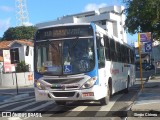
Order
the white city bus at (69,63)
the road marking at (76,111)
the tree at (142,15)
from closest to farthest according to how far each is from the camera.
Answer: the road marking at (76,111) → the white city bus at (69,63) → the tree at (142,15)

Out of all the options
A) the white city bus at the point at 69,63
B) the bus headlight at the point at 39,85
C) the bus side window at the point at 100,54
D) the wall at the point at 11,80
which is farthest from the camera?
the wall at the point at 11,80

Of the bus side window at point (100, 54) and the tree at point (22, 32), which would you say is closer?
the bus side window at point (100, 54)

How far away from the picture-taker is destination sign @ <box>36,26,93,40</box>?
14492mm

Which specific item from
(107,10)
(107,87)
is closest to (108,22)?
(107,10)

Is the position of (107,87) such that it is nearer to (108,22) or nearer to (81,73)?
(81,73)

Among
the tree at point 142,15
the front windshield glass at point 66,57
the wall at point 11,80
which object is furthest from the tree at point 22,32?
the front windshield glass at point 66,57

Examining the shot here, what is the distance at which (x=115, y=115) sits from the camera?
13.2 m

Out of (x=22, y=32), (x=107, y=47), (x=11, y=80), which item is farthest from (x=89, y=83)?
(x=22, y=32)

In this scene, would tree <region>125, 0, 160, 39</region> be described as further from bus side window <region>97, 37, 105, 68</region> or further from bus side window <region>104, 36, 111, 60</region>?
bus side window <region>97, 37, 105, 68</region>

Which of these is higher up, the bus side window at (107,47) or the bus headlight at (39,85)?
the bus side window at (107,47)

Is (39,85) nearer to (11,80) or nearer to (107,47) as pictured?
(107,47)

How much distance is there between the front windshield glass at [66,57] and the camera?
1400cm

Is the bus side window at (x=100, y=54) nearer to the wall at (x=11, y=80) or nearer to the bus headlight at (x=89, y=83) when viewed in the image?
the bus headlight at (x=89, y=83)

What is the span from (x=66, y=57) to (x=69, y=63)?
25cm
